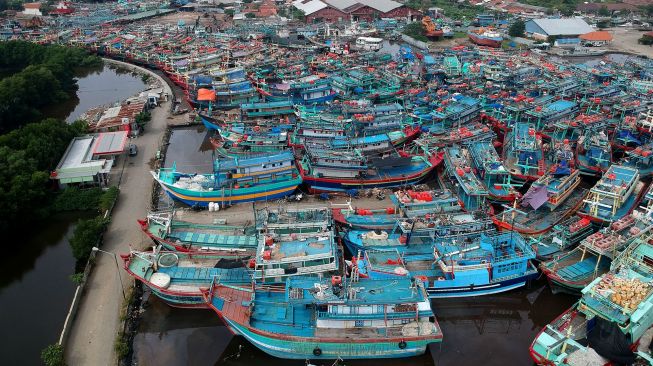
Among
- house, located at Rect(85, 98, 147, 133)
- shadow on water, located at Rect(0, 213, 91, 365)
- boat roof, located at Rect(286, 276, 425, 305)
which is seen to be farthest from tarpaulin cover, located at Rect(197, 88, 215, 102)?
boat roof, located at Rect(286, 276, 425, 305)

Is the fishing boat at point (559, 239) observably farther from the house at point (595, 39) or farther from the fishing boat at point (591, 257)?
the house at point (595, 39)

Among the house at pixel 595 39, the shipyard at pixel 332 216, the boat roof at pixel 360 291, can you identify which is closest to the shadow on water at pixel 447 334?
the shipyard at pixel 332 216

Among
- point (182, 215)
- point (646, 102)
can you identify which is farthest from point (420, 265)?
point (646, 102)

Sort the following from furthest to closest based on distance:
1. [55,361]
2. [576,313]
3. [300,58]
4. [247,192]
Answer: [300,58] → [247,192] → [576,313] → [55,361]

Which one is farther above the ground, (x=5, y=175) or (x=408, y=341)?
(x=5, y=175)

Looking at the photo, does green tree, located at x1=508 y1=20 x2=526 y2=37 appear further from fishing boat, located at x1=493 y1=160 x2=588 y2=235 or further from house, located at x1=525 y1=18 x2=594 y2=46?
fishing boat, located at x1=493 y1=160 x2=588 y2=235

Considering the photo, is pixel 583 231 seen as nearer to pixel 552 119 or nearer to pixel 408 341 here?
pixel 408 341
